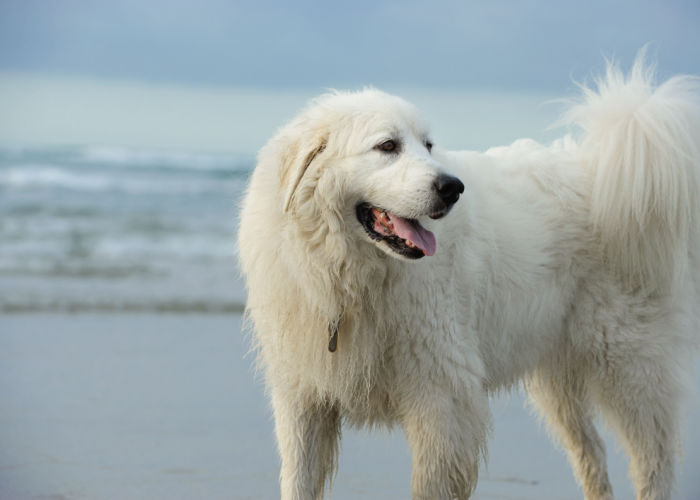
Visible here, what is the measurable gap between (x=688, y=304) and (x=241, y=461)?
99.0 inches

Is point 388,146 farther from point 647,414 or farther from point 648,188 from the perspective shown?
point 647,414

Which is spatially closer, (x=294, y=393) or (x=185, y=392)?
(x=294, y=393)

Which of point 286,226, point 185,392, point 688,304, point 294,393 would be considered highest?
point 286,226

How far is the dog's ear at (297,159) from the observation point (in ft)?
10.3

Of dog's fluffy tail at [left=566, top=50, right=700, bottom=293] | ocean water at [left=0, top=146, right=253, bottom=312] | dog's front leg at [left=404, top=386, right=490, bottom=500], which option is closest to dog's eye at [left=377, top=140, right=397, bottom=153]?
dog's front leg at [left=404, top=386, right=490, bottom=500]

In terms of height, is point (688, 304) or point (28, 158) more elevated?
point (688, 304)

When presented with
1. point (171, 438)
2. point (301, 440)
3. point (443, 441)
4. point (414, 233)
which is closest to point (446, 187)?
point (414, 233)

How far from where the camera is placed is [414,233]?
313 cm

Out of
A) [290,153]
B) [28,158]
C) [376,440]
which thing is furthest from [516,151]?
[28,158]

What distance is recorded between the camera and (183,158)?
2081 cm

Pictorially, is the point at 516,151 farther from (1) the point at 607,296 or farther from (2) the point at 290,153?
(2) the point at 290,153

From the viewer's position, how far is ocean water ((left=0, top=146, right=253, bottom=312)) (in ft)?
29.2

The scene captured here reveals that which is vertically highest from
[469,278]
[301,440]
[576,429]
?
[469,278]

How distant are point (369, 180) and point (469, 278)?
73 cm
